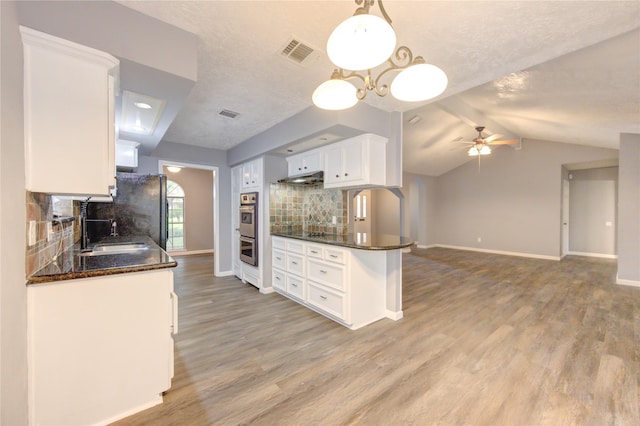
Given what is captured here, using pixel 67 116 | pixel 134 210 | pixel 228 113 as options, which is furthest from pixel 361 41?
pixel 134 210

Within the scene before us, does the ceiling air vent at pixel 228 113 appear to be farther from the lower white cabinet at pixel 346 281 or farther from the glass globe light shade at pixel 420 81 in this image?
the glass globe light shade at pixel 420 81

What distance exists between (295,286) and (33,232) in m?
2.62

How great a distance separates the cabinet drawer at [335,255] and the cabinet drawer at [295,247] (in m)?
0.50

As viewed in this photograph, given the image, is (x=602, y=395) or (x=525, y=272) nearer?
(x=602, y=395)

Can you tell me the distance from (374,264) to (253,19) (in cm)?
256

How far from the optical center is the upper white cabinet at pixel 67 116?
134 centimetres

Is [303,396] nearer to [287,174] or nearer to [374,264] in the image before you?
[374,264]

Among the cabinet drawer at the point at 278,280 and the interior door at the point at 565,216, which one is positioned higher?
the interior door at the point at 565,216

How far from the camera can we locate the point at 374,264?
3.03 meters

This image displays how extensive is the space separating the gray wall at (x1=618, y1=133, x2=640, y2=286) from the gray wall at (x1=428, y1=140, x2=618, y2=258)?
5.49 ft

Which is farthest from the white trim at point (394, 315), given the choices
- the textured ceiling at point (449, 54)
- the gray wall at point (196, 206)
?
the gray wall at point (196, 206)

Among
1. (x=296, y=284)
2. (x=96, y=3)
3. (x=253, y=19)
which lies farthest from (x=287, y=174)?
(x=96, y=3)

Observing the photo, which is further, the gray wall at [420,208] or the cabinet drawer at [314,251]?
the gray wall at [420,208]

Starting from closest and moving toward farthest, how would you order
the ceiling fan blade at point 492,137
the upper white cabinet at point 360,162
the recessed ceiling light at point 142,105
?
the recessed ceiling light at point 142,105 → the upper white cabinet at point 360,162 → the ceiling fan blade at point 492,137
